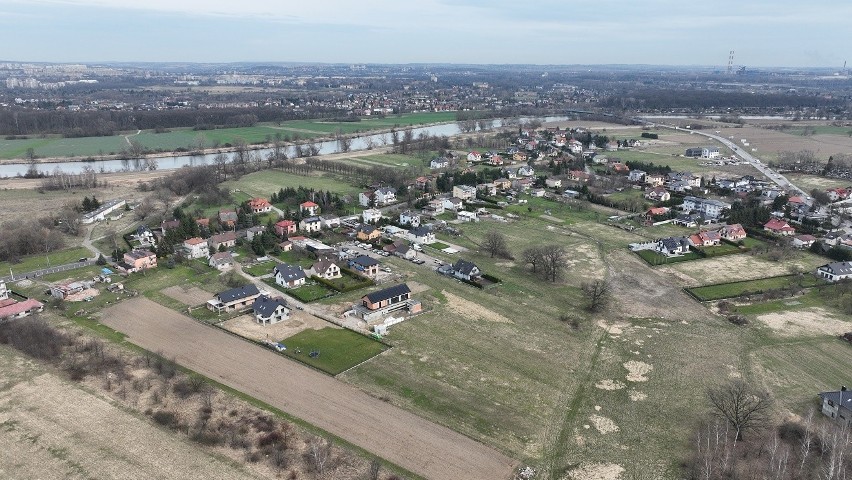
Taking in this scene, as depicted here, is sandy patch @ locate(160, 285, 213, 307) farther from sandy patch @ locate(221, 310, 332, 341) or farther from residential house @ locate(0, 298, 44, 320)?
residential house @ locate(0, 298, 44, 320)

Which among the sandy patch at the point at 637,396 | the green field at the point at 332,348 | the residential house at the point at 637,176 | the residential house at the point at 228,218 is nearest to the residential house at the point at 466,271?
the green field at the point at 332,348

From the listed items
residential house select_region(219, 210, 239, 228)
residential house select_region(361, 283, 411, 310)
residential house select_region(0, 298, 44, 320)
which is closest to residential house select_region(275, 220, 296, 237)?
residential house select_region(219, 210, 239, 228)

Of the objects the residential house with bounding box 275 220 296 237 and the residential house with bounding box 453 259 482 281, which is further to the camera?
the residential house with bounding box 275 220 296 237

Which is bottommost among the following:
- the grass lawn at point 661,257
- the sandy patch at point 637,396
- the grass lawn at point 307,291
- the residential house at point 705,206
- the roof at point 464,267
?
the sandy patch at point 637,396

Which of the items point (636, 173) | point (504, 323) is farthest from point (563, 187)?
point (504, 323)

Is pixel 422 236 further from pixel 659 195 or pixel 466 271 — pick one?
pixel 659 195

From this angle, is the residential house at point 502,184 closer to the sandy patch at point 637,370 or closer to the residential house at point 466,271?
the residential house at point 466,271

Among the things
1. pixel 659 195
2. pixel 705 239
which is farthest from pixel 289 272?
pixel 659 195
